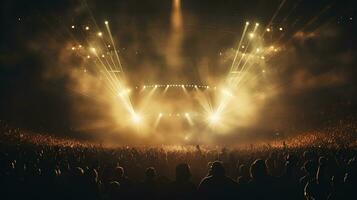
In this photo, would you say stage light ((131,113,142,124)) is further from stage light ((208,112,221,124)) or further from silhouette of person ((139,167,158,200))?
silhouette of person ((139,167,158,200))

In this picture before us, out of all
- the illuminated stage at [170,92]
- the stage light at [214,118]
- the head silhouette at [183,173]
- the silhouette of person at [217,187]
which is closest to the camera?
the silhouette of person at [217,187]

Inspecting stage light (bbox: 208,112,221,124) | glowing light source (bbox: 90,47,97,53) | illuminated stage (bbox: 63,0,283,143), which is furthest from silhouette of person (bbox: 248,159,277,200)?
stage light (bbox: 208,112,221,124)

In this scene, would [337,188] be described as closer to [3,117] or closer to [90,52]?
[3,117]

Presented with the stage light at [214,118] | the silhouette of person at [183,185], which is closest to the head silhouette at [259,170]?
the silhouette of person at [183,185]

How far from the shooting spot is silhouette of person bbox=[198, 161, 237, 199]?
652cm

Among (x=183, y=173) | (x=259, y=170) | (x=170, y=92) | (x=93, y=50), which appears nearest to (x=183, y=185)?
(x=183, y=173)

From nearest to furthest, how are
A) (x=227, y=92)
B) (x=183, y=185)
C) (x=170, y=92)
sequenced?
1. (x=183, y=185)
2. (x=227, y=92)
3. (x=170, y=92)

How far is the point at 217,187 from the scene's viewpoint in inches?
257

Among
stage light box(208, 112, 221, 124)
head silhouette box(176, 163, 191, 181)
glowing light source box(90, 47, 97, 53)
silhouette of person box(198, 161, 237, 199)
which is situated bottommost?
silhouette of person box(198, 161, 237, 199)

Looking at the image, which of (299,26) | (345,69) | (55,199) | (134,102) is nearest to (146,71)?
(134,102)

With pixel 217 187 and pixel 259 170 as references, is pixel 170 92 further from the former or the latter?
pixel 217 187

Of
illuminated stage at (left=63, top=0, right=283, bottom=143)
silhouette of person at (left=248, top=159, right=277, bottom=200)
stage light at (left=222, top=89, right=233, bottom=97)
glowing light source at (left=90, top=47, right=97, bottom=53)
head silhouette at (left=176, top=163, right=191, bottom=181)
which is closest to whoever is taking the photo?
silhouette of person at (left=248, top=159, right=277, bottom=200)

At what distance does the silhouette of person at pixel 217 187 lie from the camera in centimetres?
652

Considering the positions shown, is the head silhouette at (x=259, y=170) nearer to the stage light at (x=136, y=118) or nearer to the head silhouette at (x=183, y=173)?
the head silhouette at (x=183, y=173)
